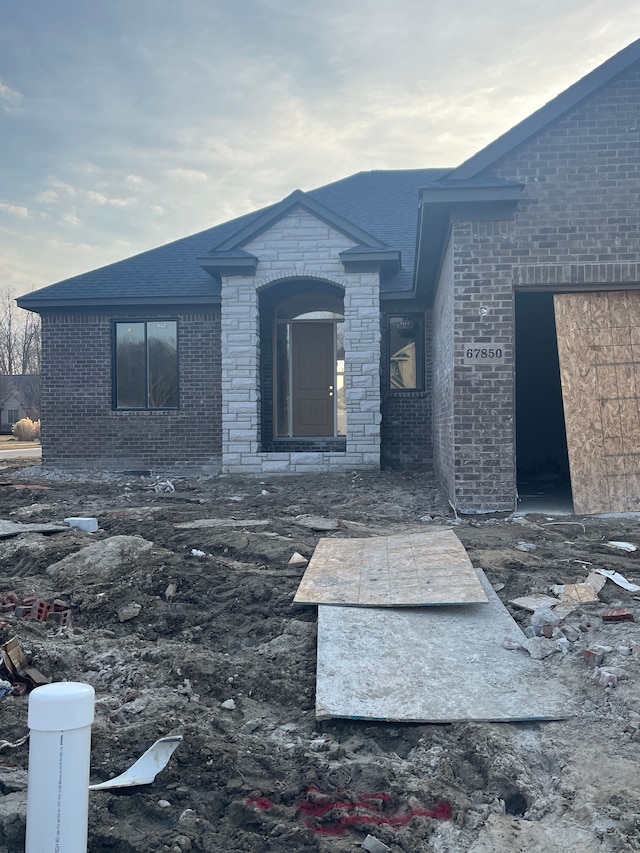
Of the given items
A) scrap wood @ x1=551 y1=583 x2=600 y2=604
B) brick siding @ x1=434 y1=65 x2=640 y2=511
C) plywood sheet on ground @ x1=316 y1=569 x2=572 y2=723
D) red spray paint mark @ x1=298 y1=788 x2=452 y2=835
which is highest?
brick siding @ x1=434 y1=65 x2=640 y2=511

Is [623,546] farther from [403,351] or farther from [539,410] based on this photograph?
[539,410]

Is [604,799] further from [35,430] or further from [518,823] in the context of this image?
[35,430]

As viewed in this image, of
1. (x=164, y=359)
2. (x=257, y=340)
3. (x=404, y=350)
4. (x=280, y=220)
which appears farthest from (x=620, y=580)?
(x=164, y=359)

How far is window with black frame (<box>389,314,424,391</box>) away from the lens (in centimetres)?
1498

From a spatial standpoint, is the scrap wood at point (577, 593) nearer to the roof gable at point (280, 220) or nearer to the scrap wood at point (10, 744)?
the scrap wood at point (10, 744)

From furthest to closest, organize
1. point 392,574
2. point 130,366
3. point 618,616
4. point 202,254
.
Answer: point 130,366, point 202,254, point 392,574, point 618,616

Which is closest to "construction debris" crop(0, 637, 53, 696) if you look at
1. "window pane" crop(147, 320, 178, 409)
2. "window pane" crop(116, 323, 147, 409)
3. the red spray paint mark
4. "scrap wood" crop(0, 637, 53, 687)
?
"scrap wood" crop(0, 637, 53, 687)

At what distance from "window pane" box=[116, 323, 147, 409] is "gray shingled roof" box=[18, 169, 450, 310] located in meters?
0.74

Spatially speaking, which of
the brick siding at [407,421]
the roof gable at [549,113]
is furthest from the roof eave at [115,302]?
the roof gable at [549,113]

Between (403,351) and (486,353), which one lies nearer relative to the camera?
(486,353)

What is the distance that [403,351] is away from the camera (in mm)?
15055

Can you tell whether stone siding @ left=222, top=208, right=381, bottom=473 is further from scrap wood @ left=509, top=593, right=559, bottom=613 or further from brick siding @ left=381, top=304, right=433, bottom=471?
scrap wood @ left=509, top=593, right=559, bottom=613

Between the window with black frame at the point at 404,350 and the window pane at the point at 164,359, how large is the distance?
476cm

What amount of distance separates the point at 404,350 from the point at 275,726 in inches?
479
